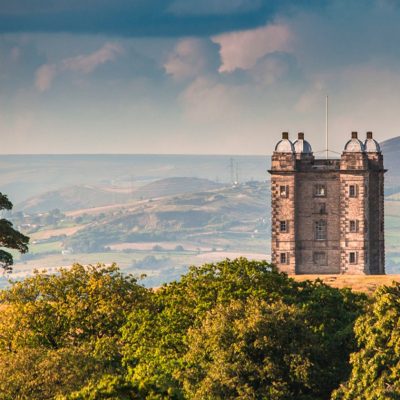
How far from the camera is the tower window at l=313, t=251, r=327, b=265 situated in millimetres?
152125

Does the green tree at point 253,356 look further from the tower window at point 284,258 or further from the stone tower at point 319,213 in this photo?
the stone tower at point 319,213

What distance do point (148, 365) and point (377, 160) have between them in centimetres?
9390

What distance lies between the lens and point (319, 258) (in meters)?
152

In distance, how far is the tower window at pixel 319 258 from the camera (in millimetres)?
152125

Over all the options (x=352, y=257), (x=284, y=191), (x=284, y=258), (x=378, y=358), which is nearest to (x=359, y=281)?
(x=352, y=257)

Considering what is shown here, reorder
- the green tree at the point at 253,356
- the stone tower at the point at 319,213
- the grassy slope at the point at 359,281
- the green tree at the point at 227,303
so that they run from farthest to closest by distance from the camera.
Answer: the stone tower at the point at 319,213, the grassy slope at the point at 359,281, the green tree at the point at 227,303, the green tree at the point at 253,356

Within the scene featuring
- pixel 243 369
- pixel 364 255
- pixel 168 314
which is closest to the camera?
pixel 243 369

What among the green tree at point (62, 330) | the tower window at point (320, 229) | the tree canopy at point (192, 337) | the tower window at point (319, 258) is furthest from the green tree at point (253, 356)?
the tower window at point (320, 229)

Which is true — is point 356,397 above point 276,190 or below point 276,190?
below

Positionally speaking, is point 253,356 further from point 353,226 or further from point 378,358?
point 353,226

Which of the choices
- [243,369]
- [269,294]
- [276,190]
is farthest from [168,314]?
[276,190]

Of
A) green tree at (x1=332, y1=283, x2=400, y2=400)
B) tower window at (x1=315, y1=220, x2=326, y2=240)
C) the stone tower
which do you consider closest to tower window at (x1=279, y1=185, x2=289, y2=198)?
the stone tower

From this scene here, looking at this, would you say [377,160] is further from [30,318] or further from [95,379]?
[95,379]

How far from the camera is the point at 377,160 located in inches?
6107
